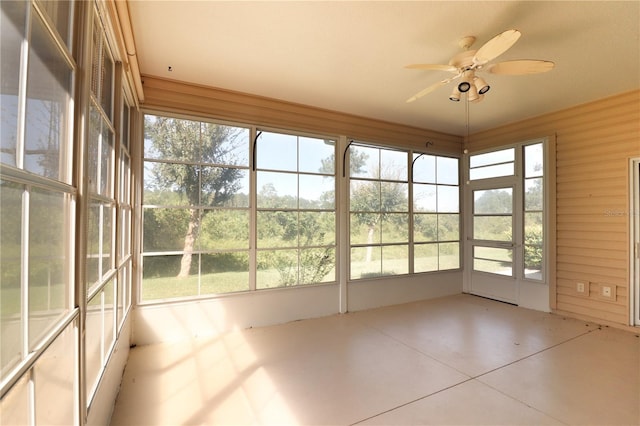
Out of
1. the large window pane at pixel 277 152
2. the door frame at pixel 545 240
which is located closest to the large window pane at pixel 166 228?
the large window pane at pixel 277 152

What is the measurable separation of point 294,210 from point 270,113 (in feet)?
4.40

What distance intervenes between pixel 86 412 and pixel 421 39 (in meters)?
3.47

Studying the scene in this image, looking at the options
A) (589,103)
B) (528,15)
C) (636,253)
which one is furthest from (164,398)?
(589,103)

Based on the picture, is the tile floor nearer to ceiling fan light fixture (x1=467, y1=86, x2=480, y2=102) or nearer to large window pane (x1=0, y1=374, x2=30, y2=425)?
large window pane (x1=0, y1=374, x2=30, y2=425)

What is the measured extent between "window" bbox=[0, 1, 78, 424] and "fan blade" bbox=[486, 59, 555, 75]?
2797mm

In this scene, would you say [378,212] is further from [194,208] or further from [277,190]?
[194,208]

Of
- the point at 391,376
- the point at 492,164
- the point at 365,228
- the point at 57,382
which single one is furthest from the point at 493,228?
the point at 57,382

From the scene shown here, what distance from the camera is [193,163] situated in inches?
138

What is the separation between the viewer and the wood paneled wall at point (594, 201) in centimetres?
371

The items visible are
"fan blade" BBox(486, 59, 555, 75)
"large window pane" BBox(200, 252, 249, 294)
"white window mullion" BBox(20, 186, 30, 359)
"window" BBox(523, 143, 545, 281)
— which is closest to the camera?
"white window mullion" BBox(20, 186, 30, 359)

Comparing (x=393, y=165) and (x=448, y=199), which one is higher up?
(x=393, y=165)

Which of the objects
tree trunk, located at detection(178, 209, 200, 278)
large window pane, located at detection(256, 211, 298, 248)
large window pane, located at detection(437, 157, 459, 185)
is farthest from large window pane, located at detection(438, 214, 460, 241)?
tree trunk, located at detection(178, 209, 200, 278)

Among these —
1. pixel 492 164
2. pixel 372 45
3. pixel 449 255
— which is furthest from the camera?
pixel 449 255

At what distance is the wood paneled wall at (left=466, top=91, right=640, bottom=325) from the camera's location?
3709 mm
